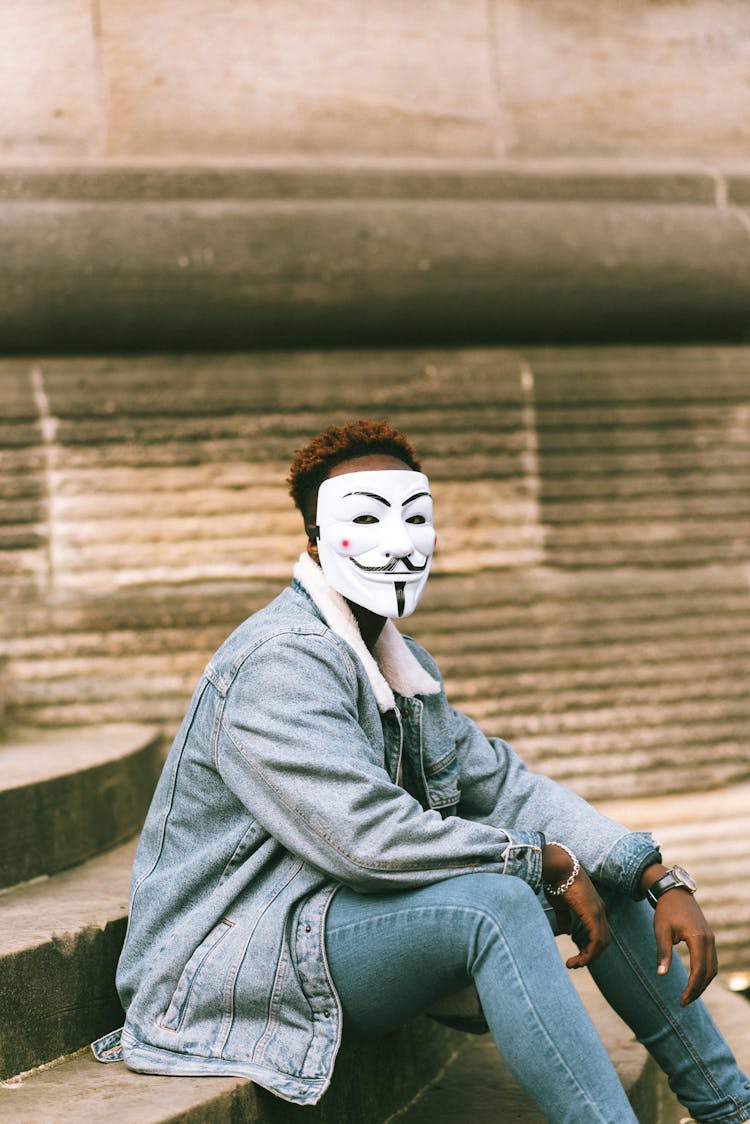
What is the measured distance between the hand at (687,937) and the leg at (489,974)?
0.30 m

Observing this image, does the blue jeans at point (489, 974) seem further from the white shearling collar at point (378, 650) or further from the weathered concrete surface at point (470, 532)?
the weathered concrete surface at point (470, 532)

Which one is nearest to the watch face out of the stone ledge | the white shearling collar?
the white shearling collar

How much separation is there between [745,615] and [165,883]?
2.51 meters

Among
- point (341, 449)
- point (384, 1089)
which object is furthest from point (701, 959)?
point (341, 449)

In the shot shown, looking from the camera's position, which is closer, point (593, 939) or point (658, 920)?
point (593, 939)

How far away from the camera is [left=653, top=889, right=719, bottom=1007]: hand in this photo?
7.88 ft

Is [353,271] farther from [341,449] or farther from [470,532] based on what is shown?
[341,449]

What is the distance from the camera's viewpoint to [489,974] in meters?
2.18

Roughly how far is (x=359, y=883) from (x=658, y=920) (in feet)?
1.89

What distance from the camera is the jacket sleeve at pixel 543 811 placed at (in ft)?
8.35

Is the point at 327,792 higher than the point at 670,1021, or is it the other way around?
the point at 327,792

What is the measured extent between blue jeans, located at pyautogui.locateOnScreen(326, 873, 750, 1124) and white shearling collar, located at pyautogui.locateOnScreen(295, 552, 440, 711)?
15.7 inches

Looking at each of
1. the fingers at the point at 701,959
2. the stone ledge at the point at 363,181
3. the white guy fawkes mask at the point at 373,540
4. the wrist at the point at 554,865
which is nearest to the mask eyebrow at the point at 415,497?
the white guy fawkes mask at the point at 373,540

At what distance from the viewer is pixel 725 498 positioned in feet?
14.2
